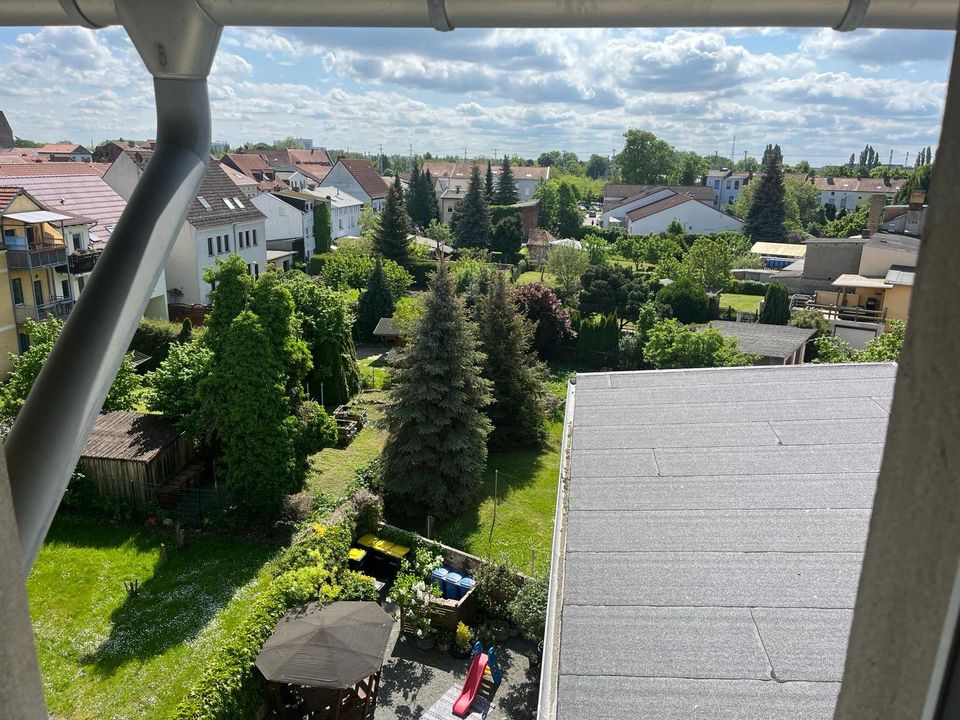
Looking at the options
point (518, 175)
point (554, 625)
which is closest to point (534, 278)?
point (554, 625)

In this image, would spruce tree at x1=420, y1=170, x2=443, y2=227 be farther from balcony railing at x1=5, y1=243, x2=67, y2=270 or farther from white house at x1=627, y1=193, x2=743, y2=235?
balcony railing at x1=5, y1=243, x2=67, y2=270

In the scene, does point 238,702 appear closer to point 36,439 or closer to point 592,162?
point 36,439

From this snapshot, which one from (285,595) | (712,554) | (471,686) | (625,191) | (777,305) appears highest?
(625,191)

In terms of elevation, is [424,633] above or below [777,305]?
below

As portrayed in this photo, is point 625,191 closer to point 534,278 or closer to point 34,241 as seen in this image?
point 534,278

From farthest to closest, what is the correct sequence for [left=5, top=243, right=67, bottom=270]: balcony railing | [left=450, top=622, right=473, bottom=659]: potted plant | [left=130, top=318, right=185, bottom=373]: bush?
1. [left=130, top=318, right=185, bottom=373]: bush
2. [left=5, top=243, right=67, bottom=270]: balcony railing
3. [left=450, top=622, right=473, bottom=659]: potted plant

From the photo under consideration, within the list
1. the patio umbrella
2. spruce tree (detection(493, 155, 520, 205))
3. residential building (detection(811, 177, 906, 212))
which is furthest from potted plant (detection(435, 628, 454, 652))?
residential building (detection(811, 177, 906, 212))

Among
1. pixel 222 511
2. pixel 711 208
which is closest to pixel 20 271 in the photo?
pixel 222 511
